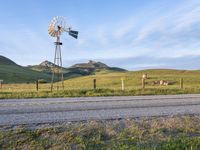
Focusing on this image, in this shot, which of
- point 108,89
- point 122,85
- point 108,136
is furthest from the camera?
point 122,85

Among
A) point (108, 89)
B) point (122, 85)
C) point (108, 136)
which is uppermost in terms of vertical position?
point (122, 85)

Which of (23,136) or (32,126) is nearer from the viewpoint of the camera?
(23,136)

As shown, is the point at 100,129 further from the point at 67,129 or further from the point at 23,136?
the point at 23,136

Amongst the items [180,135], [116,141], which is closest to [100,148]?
[116,141]

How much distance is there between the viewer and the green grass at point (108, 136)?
771 cm

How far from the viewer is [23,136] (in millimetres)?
8109

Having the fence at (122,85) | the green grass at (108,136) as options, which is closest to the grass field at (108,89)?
the fence at (122,85)

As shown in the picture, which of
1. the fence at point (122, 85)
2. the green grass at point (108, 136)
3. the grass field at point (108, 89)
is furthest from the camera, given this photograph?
the fence at point (122, 85)

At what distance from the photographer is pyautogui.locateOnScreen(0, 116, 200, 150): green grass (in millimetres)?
7715

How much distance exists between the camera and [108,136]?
27.9 ft

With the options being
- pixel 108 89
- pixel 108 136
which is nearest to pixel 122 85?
pixel 108 89

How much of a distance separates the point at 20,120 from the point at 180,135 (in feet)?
13.9

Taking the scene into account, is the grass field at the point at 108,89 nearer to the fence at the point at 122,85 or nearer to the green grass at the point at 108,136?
the fence at the point at 122,85

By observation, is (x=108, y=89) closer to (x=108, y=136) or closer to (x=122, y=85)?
(x=122, y=85)
